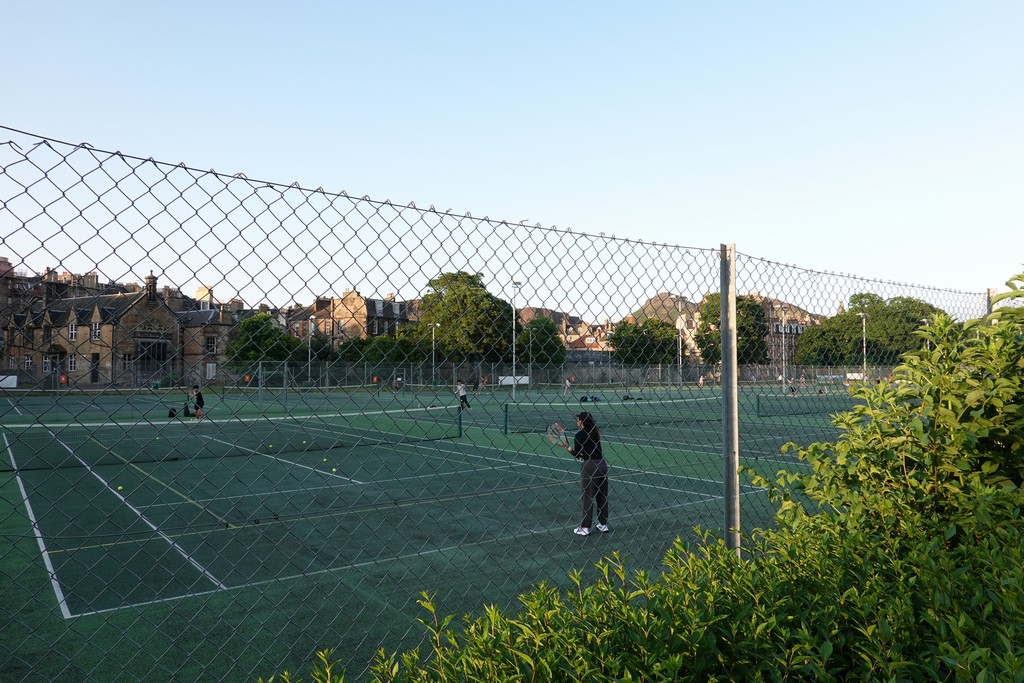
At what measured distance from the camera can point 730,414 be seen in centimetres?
379

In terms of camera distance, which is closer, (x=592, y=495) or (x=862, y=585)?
(x=862, y=585)

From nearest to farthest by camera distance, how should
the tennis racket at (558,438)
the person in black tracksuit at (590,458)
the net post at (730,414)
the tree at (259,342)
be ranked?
the tree at (259,342) < the net post at (730,414) < the person in black tracksuit at (590,458) < the tennis racket at (558,438)

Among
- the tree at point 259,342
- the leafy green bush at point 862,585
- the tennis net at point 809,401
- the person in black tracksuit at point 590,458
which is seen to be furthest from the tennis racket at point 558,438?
the tree at point 259,342

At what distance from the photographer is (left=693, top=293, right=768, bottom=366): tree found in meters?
4.32

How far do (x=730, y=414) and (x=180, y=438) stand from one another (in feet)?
62.0

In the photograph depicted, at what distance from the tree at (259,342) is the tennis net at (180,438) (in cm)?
Result: 33

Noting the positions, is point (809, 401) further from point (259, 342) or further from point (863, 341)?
point (259, 342)

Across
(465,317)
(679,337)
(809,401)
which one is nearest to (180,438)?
(809,401)

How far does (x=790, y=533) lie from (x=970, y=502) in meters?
0.71

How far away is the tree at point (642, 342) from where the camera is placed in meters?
3.86

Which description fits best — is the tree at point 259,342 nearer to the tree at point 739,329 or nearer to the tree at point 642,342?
the tree at point 642,342

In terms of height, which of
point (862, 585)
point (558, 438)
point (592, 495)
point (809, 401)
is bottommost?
point (592, 495)

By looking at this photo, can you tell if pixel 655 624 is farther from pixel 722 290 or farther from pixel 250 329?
pixel 722 290

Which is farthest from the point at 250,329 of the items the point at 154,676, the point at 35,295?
the point at 154,676
